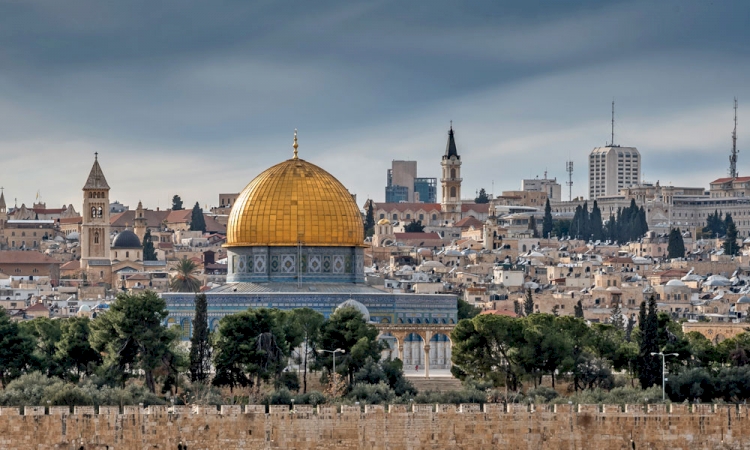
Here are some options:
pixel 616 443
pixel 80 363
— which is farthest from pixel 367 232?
pixel 616 443

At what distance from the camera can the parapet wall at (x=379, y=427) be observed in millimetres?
44344

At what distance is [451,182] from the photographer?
171m

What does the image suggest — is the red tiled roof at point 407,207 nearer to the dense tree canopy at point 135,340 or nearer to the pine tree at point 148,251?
the pine tree at point 148,251

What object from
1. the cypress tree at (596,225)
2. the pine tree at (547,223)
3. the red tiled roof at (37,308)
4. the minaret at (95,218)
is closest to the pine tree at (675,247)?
the cypress tree at (596,225)

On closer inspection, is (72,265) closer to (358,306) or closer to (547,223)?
(547,223)

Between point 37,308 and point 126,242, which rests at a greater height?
point 126,242

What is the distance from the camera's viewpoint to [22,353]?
55.8 m

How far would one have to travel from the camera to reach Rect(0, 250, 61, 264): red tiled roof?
131000 mm

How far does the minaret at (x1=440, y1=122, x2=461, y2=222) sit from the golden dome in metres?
95.7

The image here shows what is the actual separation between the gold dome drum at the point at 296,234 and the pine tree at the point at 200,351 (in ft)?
30.5

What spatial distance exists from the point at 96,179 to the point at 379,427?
8085 centimetres

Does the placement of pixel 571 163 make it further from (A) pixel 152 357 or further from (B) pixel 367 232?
(A) pixel 152 357

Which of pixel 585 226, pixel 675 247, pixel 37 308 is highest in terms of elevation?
pixel 585 226

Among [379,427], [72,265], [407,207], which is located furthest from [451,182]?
[379,427]
